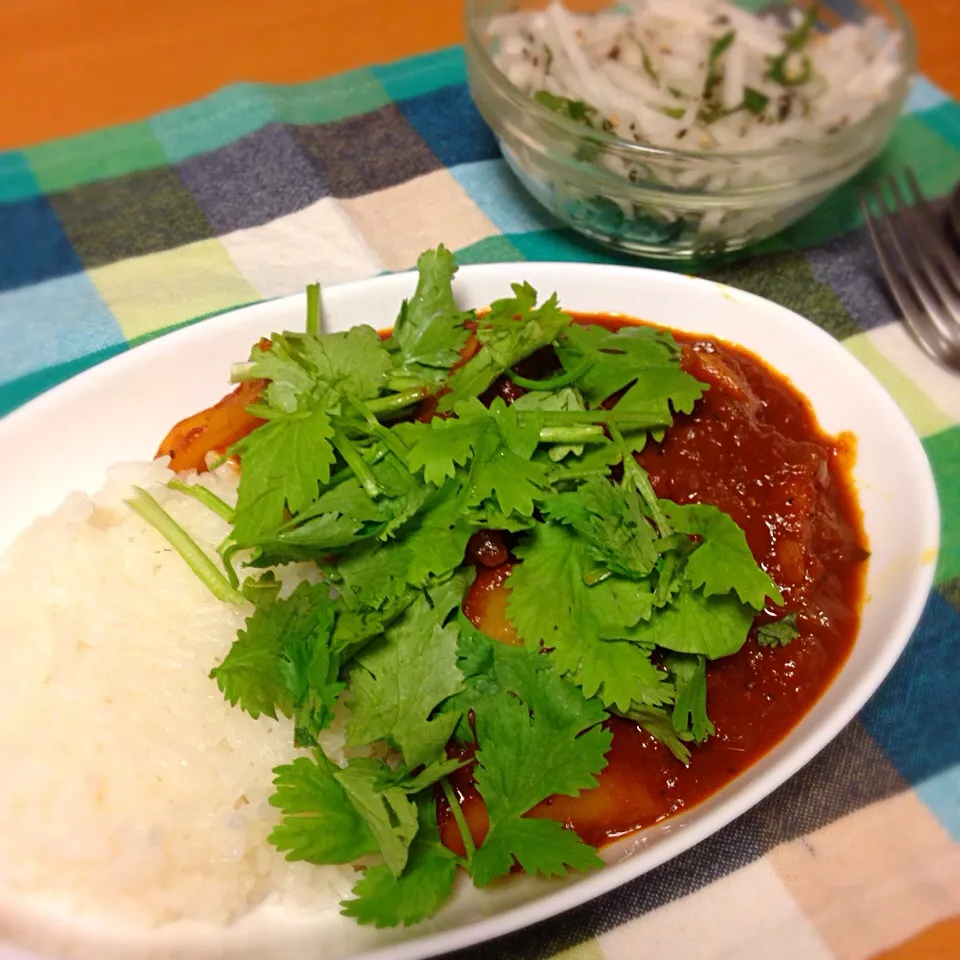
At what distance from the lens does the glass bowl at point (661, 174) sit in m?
2.38

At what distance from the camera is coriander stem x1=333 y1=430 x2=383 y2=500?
1607 millimetres

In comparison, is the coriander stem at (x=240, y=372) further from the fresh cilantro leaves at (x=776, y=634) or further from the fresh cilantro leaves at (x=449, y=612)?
the fresh cilantro leaves at (x=776, y=634)

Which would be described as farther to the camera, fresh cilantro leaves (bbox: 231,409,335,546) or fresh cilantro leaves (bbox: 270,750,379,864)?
fresh cilantro leaves (bbox: 231,409,335,546)

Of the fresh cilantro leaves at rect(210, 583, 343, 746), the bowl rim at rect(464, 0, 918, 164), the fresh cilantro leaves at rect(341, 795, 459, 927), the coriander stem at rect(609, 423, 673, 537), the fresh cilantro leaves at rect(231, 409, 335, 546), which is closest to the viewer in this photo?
the fresh cilantro leaves at rect(341, 795, 459, 927)

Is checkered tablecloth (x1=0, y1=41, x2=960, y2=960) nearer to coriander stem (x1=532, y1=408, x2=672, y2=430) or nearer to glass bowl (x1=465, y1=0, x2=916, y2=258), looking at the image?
glass bowl (x1=465, y1=0, x2=916, y2=258)

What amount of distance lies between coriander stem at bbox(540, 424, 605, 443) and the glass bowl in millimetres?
997

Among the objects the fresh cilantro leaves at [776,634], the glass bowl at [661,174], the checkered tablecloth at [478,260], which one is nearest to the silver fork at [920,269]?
the checkered tablecloth at [478,260]

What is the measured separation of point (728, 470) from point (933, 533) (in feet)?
1.45

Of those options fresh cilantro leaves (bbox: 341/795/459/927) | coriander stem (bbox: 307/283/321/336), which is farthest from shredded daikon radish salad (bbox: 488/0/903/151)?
fresh cilantro leaves (bbox: 341/795/459/927)

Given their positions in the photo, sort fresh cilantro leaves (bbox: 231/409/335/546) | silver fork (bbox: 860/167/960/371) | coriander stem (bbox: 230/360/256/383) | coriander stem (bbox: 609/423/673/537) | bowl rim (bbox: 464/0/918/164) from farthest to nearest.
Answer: silver fork (bbox: 860/167/960/371) < bowl rim (bbox: 464/0/918/164) < coriander stem (bbox: 230/360/256/383) < coriander stem (bbox: 609/423/673/537) < fresh cilantro leaves (bbox: 231/409/335/546)

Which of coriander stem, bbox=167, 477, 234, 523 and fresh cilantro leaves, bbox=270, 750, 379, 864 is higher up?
coriander stem, bbox=167, 477, 234, 523

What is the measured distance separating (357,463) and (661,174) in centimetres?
134

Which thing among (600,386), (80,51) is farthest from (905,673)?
(80,51)

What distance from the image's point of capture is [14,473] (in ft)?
6.05
